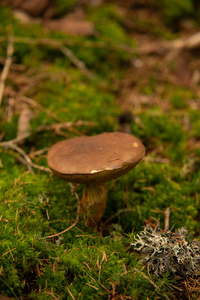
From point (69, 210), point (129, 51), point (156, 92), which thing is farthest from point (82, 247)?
point (129, 51)

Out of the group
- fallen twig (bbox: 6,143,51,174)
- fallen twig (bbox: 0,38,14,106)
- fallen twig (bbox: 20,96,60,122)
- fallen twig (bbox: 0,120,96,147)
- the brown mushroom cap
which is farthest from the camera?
fallen twig (bbox: 0,38,14,106)

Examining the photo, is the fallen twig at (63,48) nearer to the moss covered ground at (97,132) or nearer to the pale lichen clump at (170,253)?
the moss covered ground at (97,132)

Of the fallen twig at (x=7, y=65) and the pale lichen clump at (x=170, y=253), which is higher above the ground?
the fallen twig at (x=7, y=65)

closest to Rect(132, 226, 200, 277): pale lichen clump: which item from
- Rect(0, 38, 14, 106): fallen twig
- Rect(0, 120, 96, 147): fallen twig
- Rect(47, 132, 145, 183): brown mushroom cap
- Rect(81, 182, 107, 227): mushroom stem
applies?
Rect(81, 182, 107, 227): mushroom stem

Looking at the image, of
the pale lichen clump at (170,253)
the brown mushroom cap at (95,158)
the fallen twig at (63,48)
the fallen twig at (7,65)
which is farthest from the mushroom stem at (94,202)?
the fallen twig at (63,48)

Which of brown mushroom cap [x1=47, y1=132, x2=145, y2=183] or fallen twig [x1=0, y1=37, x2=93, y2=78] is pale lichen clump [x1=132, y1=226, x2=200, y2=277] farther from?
fallen twig [x1=0, y1=37, x2=93, y2=78]

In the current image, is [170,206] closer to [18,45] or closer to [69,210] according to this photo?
[69,210]

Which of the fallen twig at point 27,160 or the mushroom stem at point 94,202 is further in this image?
the fallen twig at point 27,160
